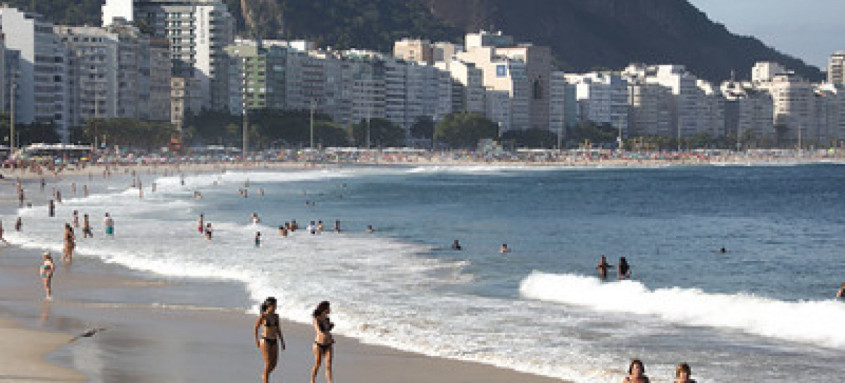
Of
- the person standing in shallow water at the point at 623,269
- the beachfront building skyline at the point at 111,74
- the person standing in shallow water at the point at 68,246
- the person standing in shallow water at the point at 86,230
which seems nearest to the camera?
the person standing in shallow water at the point at 623,269

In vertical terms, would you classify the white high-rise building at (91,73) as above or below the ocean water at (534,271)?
above

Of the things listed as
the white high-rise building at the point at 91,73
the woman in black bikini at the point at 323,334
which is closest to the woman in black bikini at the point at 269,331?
the woman in black bikini at the point at 323,334

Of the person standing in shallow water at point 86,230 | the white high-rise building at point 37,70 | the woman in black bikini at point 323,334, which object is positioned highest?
the white high-rise building at point 37,70

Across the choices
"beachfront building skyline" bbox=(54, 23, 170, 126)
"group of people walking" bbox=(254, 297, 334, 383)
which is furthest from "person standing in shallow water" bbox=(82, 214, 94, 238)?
"beachfront building skyline" bbox=(54, 23, 170, 126)

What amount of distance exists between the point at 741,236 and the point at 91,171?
77.7m

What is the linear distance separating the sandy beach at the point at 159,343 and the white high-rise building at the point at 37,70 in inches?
5134

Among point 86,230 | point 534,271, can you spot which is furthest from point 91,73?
point 534,271

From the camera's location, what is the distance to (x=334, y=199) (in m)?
93.2

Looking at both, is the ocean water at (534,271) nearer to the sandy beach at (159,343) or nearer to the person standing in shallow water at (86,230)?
the person standing in shallow water at (86,230)

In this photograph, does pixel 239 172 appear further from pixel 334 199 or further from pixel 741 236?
pixel 741 236

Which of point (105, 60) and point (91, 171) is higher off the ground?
point (105, 60)

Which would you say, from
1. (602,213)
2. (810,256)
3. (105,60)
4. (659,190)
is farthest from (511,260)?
(105,60)

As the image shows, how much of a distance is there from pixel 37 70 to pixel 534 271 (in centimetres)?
13267

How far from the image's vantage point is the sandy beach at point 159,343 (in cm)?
2125
